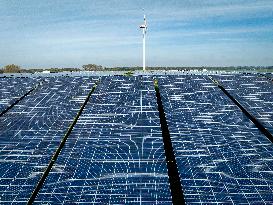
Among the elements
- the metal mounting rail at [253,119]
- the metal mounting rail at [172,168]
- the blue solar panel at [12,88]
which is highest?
the blue solar panel at [12,88]

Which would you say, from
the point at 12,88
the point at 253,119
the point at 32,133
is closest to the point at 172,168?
the point at 253,119

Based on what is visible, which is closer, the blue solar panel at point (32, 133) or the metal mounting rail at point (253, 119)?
the blue solar panel at point (32, 133)

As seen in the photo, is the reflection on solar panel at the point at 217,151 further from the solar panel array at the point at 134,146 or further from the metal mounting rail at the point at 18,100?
the metal mounting rail at the point at 18,100

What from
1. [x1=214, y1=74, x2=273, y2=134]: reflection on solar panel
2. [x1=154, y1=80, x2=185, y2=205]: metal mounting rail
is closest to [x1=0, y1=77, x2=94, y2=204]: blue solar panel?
[x1=154, y1=80, x2=185, y2=205]: metal mounting rail

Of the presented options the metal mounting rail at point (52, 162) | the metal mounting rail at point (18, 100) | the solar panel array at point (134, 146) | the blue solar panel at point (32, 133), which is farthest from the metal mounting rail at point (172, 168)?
the metal mounting rail at point (18, 100)

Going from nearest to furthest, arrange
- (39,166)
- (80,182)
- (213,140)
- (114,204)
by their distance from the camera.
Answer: (114,204)
(80,182)
(39,166)
(213,140)

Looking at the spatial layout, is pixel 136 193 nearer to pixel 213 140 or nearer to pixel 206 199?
pixel 206 199

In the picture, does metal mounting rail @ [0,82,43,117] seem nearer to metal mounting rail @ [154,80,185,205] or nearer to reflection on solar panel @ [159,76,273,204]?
metal mounting rail @ [154,80,185,205]

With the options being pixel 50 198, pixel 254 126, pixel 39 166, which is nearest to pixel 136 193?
pixel 50 198
